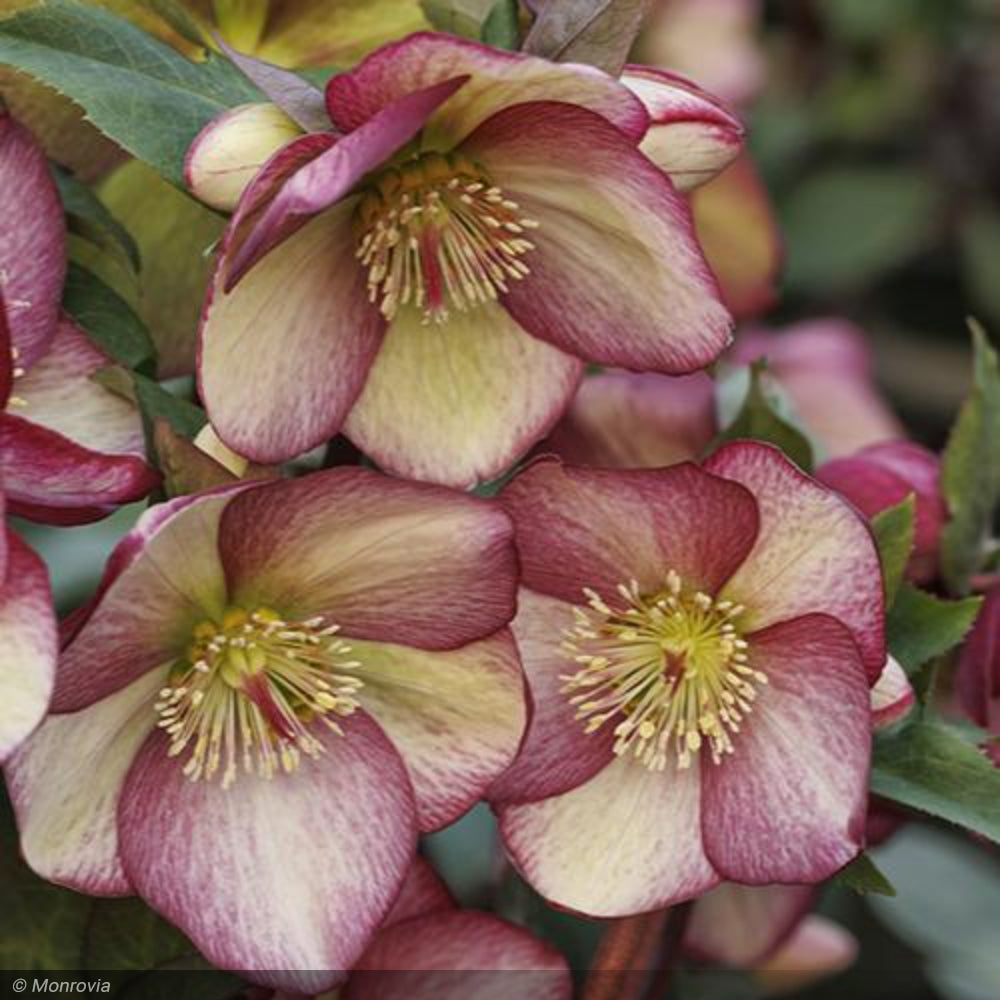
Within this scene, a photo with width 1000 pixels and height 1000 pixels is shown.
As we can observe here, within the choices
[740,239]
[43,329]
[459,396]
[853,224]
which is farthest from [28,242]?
[853,224]

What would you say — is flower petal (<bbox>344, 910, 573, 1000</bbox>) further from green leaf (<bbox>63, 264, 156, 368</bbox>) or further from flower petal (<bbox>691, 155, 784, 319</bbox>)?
flower petal (<bbox>691, 155, 784, 319</bbox>)

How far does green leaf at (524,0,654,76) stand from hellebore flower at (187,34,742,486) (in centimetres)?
1

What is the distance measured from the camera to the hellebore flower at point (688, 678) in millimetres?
566

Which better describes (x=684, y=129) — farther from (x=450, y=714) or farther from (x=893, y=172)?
(x=893, y=172)

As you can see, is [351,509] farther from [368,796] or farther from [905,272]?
[905,272]

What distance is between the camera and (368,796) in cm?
57

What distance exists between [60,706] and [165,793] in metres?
0.05

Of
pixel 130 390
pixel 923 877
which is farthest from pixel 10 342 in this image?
pixel 923 877

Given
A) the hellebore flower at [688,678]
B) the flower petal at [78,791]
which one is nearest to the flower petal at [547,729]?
the hellebore flower at [688,678]

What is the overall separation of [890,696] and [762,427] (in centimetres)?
11

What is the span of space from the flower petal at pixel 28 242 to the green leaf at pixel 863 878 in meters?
0.27

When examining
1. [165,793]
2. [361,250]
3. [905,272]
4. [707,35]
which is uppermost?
[361,250]

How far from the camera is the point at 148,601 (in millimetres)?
546

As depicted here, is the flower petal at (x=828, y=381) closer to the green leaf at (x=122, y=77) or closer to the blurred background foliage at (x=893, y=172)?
the green leaf at (x=122, y=77)
